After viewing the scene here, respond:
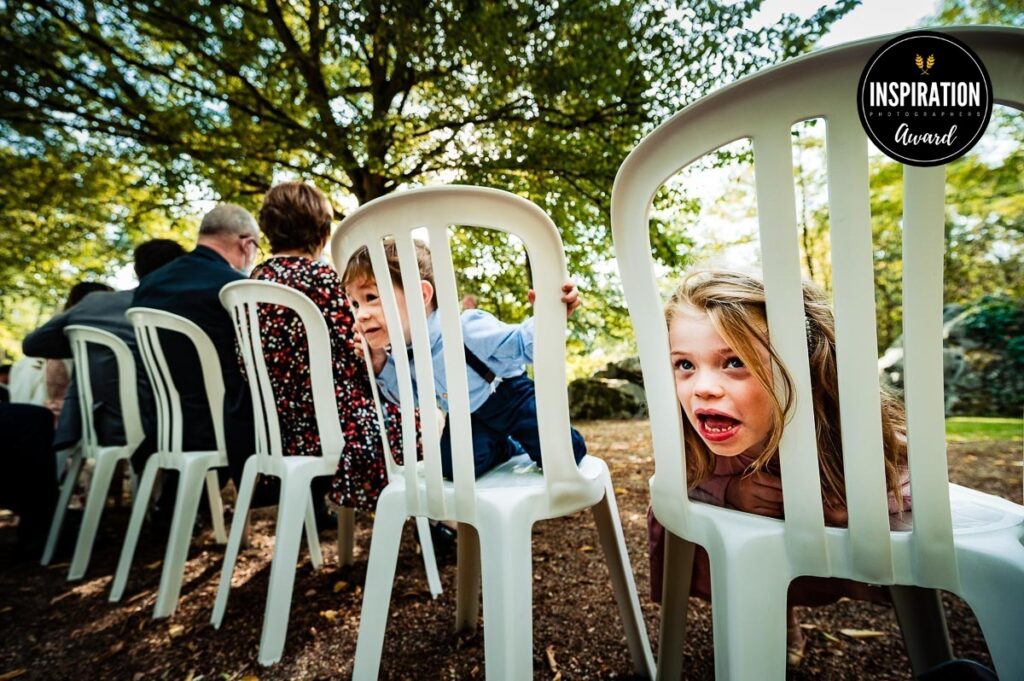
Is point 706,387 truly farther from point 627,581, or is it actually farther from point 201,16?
point 201,16

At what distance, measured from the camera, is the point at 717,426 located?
0.98 metres

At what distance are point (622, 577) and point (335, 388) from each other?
1302 millimetres

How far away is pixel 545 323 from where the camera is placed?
3.74ft

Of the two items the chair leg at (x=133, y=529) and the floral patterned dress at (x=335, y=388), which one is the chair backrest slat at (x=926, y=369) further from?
the chair leg at (x=133, y=529)

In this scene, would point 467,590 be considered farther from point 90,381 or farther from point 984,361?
point 984,361

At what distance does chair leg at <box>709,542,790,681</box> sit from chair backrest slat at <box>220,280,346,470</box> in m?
1.44

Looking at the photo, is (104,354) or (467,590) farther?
(104,354)

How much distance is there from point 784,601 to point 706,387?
39 centimetres

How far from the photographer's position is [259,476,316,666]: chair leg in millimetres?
1643

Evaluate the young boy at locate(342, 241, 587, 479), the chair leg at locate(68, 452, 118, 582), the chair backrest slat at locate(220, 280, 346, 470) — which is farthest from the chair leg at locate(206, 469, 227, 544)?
the young boy at locate(342, 241, 587, 479)

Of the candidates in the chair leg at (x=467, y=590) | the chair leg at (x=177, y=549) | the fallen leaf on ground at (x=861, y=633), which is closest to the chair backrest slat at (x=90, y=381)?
the chair leg at (x=177, y=549)

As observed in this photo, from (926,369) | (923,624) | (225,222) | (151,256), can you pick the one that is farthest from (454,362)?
(151,256)

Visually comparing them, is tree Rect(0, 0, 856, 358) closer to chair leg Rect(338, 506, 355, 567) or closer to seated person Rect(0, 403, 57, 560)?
seated person Rect(0, 403, 57, 560)

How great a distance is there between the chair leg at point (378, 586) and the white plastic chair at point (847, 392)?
0.80m
